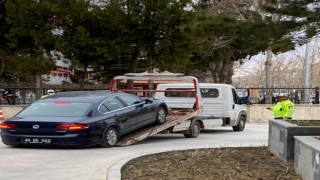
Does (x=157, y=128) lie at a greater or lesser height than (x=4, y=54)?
lesser

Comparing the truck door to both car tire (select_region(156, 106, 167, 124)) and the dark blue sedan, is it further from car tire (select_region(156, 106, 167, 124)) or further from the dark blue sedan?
the dark blue sedan

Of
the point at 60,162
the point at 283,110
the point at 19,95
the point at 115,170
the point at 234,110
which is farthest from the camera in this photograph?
the point at 19,95

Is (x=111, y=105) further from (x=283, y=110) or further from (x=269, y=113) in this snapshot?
(x=269, y=113)

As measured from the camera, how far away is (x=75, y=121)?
1198 centimetres

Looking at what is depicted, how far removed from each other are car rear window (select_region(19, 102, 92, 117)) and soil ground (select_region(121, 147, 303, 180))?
2818mm

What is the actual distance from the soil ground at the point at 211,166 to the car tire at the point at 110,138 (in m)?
2.23

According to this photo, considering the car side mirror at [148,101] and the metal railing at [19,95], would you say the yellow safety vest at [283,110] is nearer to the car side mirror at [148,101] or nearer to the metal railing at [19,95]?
the car side mirror at [148,101]

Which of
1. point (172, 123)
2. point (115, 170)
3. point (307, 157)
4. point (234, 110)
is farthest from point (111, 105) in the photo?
point (234, 110)

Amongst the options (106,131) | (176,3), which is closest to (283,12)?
(106,131)

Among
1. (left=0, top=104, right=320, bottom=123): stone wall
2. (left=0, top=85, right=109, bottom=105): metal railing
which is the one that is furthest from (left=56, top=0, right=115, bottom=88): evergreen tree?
(left=0, top=104, right=320, bottom=123): stone wall

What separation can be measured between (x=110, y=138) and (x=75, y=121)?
1.09m

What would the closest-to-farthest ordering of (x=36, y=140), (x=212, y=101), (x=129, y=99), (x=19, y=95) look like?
1. (x=36, y=140)
2. (x=129, y=99)
3. (x=212, y=101)
4. (x=19, y=95)

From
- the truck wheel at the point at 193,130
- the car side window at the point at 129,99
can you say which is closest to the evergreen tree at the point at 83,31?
the truck wheel at the point at 193,130

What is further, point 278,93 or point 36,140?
point 278,93
